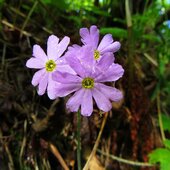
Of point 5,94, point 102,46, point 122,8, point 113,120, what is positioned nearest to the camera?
point 102,46

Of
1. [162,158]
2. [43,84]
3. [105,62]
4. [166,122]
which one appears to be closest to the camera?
[105,62]

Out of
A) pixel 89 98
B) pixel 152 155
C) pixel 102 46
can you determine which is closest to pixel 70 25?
pixel 152 155

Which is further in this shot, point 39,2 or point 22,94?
point 39,2

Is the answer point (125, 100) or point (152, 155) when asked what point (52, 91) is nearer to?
point (152, 155)

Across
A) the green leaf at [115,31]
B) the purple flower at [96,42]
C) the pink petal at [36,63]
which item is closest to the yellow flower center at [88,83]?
the purple flower at [96,42]

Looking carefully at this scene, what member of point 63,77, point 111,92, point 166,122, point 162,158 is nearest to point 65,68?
point 63,77

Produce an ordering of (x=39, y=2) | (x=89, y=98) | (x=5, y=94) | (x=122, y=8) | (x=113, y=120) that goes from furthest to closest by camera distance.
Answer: (x=122, y=8)
(x=39, y=2)
(x=113, y=120)
(x=5, y=94)
(x=89, y=98)

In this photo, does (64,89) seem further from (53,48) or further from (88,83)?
(53,48)
